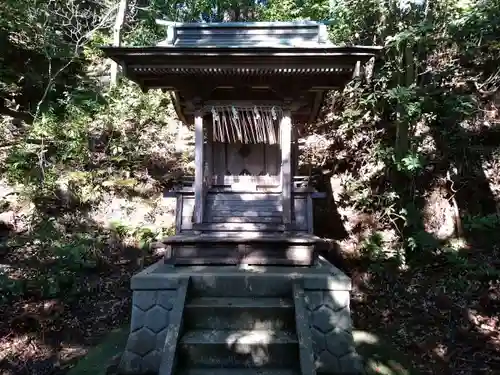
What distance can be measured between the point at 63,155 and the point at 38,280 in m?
4.22

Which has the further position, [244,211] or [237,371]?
[244,211]

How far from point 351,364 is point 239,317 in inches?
50.2

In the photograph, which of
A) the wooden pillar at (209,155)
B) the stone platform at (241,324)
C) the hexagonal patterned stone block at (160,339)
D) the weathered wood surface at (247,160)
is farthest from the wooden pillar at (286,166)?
the hexagonal patterned stone block at (160,339)

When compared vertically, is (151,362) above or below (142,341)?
below

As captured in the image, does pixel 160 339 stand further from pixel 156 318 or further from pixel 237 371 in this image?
pixel 237 371

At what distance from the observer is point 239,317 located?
4145 mm

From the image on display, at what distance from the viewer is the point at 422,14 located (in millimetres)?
7520

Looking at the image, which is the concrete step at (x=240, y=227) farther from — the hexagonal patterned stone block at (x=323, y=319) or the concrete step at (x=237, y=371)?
the concrete step at (x=237, y=371)

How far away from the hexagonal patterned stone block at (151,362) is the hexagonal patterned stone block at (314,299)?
1.71m

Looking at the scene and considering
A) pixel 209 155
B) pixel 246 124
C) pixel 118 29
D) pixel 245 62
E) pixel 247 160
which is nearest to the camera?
pixel 245 62

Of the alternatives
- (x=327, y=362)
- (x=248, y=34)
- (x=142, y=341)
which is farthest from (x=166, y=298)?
(x=248, y=34)

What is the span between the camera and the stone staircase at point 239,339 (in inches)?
146

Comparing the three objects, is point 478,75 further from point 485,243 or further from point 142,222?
point 142,222

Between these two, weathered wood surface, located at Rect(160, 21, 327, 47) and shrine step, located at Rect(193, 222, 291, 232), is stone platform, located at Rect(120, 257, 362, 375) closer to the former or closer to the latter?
shrine step, located at Rect(193, 222, 291, 232)
